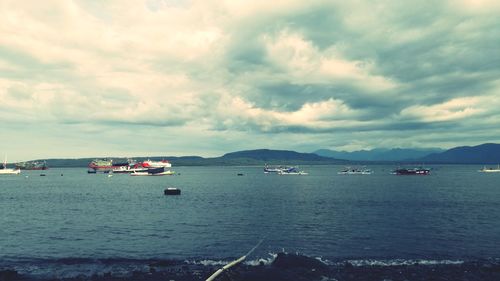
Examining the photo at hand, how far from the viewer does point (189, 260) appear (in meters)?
45.8

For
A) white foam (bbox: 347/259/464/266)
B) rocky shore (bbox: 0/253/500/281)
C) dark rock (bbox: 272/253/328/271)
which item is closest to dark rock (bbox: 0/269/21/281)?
rocky shore (bbox: 0/253/500/281)

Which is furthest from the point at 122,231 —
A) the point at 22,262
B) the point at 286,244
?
the point at 286,244

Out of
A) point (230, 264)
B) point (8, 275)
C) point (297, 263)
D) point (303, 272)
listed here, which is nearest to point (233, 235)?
point (230, 264)

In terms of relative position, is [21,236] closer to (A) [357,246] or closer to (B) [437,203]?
(A) [357,246]

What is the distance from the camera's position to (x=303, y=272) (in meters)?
38.3

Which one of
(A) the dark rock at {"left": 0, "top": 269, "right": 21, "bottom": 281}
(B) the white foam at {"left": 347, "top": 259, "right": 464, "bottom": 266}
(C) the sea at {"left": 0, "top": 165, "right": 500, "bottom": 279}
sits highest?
(A) the dark rock at {"left": 0, "top": 269, "right": 21, "bottom": 281}

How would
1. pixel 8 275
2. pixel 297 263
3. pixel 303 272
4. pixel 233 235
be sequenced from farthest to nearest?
pixel 233 235 < pixel 297 263 < pixel 303 272 < pixel 8 275

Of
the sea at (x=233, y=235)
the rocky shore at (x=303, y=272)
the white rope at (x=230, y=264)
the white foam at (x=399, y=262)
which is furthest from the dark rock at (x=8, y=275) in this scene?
the white foam at (x=399, y=262)

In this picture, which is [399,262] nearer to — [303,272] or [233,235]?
[303,272]

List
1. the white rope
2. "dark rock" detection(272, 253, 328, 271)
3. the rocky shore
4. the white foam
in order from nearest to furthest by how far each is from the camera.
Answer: the white rope < the rocky shore < "dark rock" detection(272, 253, 328, 271) < the white foam

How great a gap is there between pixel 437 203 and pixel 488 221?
108 ft

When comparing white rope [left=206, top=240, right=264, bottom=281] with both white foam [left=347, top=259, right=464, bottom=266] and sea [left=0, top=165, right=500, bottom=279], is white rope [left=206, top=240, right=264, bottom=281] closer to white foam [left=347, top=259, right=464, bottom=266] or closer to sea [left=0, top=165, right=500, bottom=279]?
sea [left=0, top=165, right=500, bottom=279]

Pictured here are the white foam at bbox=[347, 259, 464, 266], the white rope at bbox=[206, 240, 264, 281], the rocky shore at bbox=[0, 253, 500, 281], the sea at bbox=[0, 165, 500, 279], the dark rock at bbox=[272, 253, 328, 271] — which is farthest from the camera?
the sea at bbox=[0, 165, 500, 279]

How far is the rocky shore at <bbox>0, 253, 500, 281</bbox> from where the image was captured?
3684 cm
